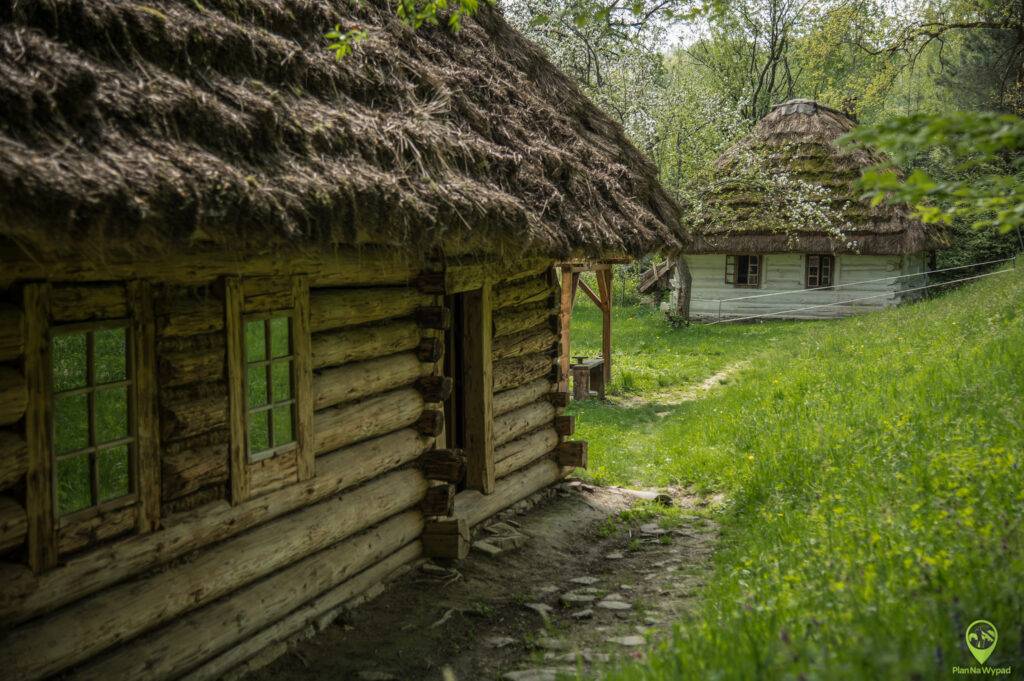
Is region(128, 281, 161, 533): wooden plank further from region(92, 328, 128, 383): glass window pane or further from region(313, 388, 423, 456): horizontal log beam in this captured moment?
region(92, 328, 128, 383): glass window pane

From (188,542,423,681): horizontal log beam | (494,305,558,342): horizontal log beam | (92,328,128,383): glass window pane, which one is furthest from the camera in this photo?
(92,328,128,383): glass window pane

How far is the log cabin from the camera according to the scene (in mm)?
3807

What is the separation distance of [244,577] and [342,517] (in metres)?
0.92

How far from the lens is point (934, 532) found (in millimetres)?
4609

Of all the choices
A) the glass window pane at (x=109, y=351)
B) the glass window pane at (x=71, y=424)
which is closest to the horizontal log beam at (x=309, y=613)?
the glass window pane at (x=71, y=424)

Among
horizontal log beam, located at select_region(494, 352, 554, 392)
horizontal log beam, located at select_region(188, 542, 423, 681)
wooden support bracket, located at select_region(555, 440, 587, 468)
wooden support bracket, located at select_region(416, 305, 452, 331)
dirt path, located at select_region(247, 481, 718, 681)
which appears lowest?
dirt path, located at select_region(247, 481, 718, 681)

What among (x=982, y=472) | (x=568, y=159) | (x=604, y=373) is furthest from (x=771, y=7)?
(x=982, y=472)

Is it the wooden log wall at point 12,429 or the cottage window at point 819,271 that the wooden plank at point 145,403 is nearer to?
the wooden log wall at point 12,429

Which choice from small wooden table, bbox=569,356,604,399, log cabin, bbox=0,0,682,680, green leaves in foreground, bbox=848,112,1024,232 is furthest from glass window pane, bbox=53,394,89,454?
green leaves in foreground, bbox=848,112,1024,232

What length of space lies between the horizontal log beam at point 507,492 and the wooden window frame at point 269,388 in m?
2.07

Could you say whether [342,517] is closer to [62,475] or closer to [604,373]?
[62,475]

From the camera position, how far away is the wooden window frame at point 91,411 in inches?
153

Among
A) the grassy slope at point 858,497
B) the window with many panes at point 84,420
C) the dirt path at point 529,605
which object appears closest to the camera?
the grassy slope at point 858,497

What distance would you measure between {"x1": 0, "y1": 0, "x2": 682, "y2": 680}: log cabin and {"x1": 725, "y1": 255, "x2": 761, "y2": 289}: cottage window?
1783 cm
